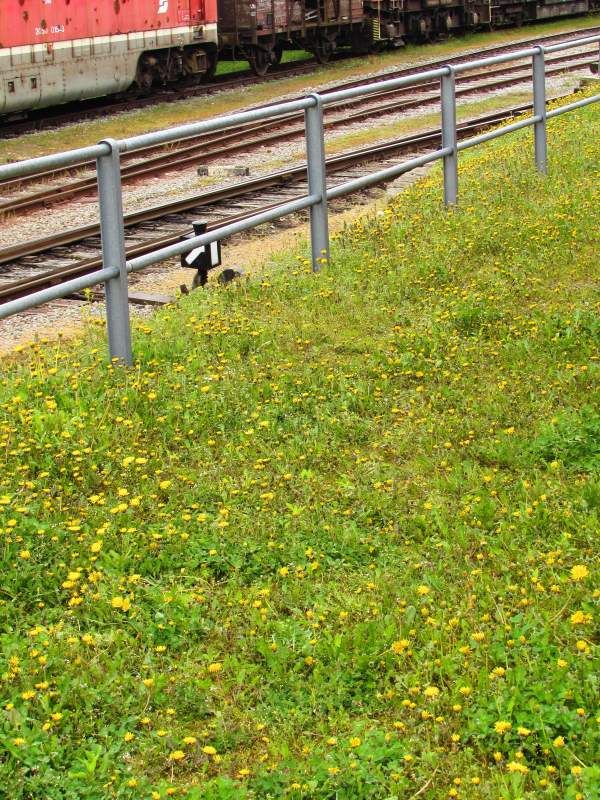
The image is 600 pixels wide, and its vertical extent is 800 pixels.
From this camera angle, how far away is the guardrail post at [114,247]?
19.2ft

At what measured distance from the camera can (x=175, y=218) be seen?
12.5m

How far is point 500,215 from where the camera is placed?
355 inches

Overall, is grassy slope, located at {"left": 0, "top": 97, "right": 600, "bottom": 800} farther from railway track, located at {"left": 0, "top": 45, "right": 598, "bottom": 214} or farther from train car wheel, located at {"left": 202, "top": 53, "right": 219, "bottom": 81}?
train car wheel, located at {"left": 202, "top": 53, "right": 219, "bottom": 81}

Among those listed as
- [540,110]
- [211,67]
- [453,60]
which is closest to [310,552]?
[540,110]

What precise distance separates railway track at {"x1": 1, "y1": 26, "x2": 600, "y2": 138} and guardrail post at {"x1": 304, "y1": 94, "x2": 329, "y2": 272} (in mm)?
12476

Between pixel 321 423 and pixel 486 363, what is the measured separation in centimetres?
101

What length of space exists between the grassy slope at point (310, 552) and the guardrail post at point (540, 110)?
155 inches

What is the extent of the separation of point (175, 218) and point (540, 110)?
3.71 meters

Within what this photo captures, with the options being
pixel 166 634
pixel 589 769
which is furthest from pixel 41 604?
pixel 589 769

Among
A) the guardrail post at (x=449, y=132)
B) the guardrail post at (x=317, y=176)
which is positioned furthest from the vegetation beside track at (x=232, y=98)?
the guardrail post at (x=317, y=176)

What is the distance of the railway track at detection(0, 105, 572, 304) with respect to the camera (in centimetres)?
997

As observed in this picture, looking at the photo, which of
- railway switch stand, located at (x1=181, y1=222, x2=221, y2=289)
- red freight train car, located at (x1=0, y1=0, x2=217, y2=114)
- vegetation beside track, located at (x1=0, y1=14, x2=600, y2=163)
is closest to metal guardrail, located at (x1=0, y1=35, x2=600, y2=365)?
railway switch stand, located at (x1=181, y1=222, x2=221, y2=289)

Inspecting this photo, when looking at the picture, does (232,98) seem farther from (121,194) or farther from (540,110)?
(121,194)

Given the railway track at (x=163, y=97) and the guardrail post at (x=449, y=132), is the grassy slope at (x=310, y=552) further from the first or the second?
the railway track at (x=163, y=97)
